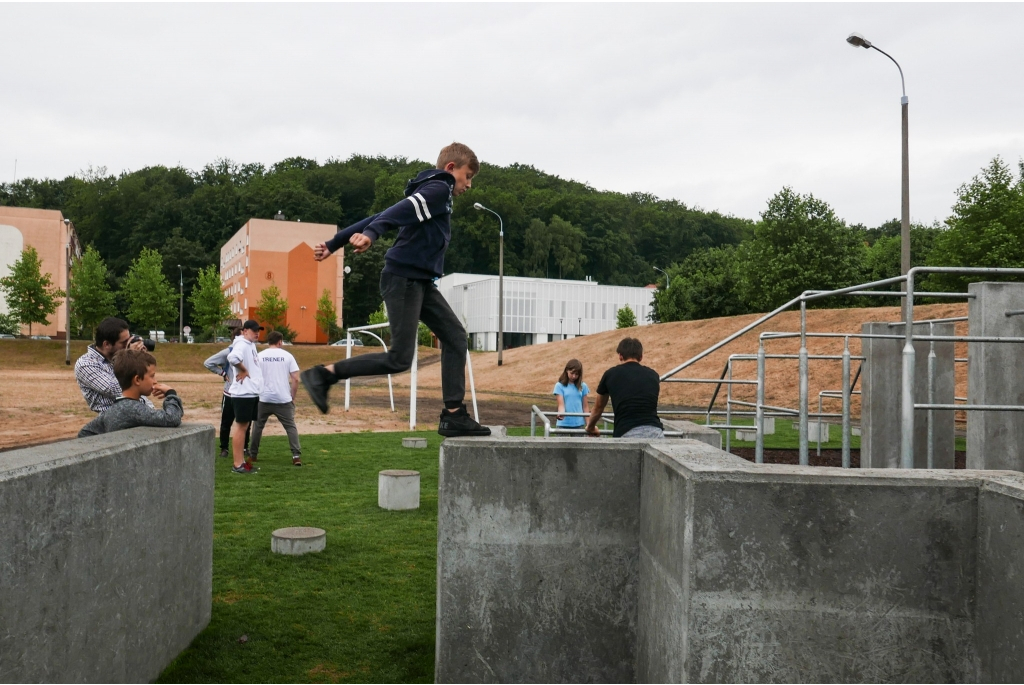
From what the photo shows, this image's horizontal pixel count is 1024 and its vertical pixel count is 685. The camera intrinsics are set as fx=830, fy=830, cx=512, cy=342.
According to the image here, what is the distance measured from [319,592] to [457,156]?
3.11m

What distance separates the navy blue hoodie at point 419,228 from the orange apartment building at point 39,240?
6796 cm

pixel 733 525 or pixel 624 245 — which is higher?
pixel 624 245

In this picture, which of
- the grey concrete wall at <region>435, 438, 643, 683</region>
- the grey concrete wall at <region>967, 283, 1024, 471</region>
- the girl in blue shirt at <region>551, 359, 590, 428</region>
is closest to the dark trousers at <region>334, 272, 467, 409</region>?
the grey concrete wall at <region>435, 438, 643, 683</region>

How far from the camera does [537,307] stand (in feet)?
261

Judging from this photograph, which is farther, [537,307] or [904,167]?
[537,307]

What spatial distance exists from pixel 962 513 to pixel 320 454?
10781mm

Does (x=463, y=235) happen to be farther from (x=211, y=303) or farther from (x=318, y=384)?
(x=318, y=384)

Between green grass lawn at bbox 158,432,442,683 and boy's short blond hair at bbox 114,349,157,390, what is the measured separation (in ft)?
5.03

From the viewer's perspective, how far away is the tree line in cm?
5647

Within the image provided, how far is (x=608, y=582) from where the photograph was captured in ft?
13.2

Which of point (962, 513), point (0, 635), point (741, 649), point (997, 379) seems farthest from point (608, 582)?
point (997, 379)

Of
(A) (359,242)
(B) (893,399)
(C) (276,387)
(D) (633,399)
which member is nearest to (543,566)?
(A) (359,242)

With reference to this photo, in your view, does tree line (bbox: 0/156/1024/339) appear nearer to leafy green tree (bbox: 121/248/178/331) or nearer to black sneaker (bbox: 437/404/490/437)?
leafy green tree (bbox: 121/248/178/331)

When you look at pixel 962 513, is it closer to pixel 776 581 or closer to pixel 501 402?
pixel 776 581
